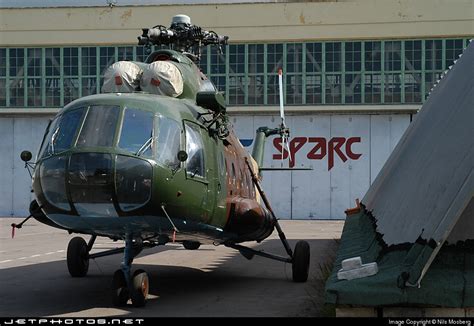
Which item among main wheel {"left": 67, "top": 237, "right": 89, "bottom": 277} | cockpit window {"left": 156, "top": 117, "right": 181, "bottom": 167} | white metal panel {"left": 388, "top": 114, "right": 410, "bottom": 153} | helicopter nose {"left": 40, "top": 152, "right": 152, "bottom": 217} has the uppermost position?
white metal panel {"left": 388, "top": 114, "right": 410, "bottom": 153}

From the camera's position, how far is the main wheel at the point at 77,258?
545 inches

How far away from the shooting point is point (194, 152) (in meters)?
10.9

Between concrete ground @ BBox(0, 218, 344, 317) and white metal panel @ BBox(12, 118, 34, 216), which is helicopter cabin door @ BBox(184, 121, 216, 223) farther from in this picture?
white metal panel @ BBox(12, 118, 34, 216)

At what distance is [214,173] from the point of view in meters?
11.5

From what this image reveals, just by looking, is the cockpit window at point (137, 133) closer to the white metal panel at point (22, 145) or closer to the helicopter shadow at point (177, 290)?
the helicopter shadow at point (177, 290)

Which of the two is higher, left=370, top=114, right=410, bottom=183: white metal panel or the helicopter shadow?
left=370, top=114, right=410, bottom=183: white metal panel

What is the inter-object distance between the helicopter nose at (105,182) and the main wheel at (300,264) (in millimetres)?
4680

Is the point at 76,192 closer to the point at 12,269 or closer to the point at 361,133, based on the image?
the point at 12,269

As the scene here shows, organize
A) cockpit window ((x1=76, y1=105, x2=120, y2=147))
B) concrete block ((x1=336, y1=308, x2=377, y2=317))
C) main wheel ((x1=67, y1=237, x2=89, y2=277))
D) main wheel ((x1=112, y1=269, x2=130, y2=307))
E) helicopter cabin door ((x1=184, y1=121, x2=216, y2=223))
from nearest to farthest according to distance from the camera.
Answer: concrete block ((x1=336, y1=308, x2=377, y2=317)) < cockpit window ((x1=76, y1=105, x2=120, y2=147)) < main wheel ((x1=112, y1=269, x2=130, y2=307)) < helicopter cabin door ((x1=184, y1=121, x2=216, y2=223)) < main wheel ((x1=67, y1=237, x2=89, y2=277))

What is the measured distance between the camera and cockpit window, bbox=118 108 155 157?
9914 mm

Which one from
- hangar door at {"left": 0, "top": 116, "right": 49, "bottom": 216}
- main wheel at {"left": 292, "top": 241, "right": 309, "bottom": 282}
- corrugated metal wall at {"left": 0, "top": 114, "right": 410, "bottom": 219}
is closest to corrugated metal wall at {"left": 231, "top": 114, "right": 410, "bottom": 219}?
corrugated metal wall at {"left": 0, "top": 114, "right": 410, "bottom": 219}

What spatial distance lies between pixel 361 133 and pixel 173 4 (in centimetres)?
1232

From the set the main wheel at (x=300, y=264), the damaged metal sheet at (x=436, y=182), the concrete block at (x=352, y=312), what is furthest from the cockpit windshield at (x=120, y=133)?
the main wheel at (x=300, y=264)

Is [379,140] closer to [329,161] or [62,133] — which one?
[329,161]
